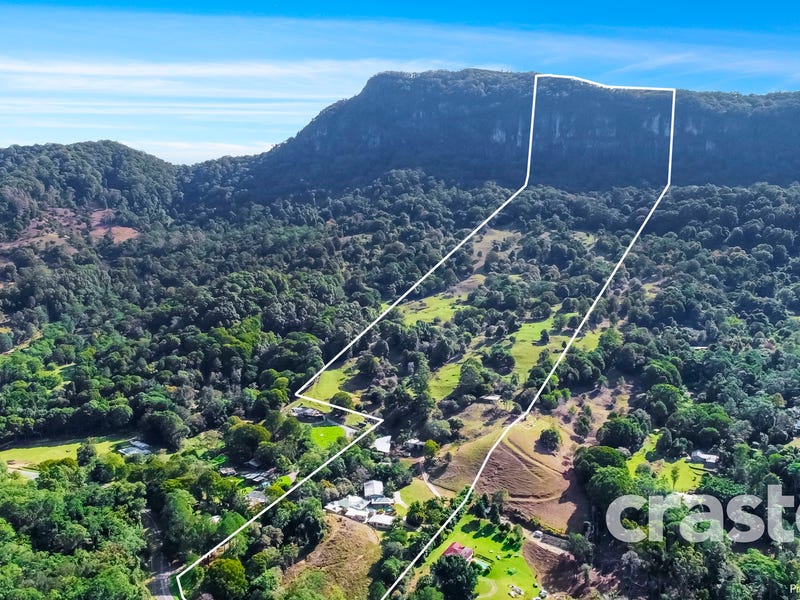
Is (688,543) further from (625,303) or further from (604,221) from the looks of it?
(604,221)

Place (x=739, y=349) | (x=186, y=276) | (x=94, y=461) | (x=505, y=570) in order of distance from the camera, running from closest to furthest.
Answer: (x=505, y=570), (x=94, y=461), (x=739, y=349), (x=186, y=276)

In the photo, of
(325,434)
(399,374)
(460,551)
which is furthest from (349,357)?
(460,551)

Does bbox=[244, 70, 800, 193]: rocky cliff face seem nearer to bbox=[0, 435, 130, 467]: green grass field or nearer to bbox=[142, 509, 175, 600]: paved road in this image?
bbox=[0, 435, 130, 467]: green grass field

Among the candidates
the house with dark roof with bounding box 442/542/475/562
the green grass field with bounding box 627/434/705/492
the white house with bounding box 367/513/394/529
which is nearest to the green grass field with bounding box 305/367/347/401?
the white house with bounding box 367/513/394/529

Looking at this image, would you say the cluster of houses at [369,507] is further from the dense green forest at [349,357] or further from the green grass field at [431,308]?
the green grass field at [431,308]

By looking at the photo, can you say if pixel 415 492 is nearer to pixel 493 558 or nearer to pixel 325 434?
pixel 493 558

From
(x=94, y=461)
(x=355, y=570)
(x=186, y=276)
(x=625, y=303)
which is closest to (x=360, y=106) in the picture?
(x=186, y=276)
